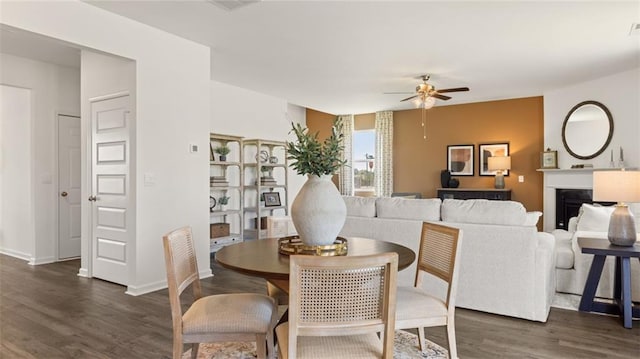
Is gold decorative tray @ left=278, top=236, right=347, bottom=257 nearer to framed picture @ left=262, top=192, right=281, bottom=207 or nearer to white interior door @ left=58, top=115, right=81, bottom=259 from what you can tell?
white interior door @ left=58, top=115, right=81, bottom=259

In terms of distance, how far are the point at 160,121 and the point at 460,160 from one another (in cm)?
572

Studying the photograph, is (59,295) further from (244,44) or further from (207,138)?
(244,44)

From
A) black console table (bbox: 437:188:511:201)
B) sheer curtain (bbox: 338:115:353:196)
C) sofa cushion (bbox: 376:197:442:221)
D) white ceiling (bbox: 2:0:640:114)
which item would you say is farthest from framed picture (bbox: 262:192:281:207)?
sofa cushion (bbox: 376:197:442:221)

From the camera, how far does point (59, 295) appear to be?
3.65m

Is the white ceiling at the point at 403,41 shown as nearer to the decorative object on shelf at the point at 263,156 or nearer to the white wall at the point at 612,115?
the white wall at the point at 612,115

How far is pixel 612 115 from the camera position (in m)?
5.78

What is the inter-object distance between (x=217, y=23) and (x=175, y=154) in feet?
4.52

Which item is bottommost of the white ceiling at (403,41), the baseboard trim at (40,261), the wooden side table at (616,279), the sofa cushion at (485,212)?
the baseboard trim at (40,261)

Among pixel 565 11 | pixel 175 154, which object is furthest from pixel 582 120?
pixel 175 154

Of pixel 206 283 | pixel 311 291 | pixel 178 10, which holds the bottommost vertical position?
pixel 206 283

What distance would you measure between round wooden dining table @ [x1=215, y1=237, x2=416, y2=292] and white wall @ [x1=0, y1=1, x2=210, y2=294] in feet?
6.35

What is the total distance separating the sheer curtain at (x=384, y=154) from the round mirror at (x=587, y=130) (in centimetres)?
317

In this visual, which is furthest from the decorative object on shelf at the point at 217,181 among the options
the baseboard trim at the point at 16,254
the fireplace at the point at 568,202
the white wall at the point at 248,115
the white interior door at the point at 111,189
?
the fireplace at the point at 568,202

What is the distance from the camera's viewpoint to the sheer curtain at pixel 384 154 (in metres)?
8.34
